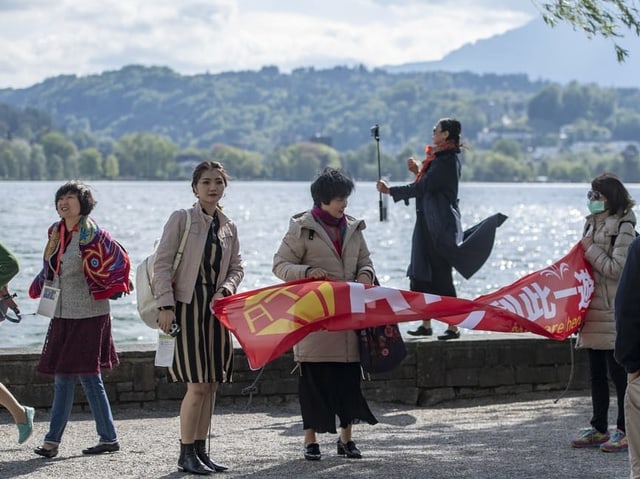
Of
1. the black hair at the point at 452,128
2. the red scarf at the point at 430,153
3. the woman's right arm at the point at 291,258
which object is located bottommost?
the woman's right arm at the point at 291,258

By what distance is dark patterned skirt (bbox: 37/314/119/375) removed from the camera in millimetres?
8305

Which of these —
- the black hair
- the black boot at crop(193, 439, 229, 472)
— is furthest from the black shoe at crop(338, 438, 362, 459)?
the black hair

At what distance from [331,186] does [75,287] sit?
1.79m

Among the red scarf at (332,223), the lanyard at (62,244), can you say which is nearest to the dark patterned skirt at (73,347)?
the lanyard at (62,244)

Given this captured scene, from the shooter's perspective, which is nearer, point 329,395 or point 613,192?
point 329,395

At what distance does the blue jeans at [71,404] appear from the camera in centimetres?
838

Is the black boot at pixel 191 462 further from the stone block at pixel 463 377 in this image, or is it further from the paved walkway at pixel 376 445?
the stone block at pixel 463 377

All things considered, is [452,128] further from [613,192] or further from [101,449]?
[101,449]

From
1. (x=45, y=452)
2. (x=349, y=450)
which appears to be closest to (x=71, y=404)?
(x=45, y=452)

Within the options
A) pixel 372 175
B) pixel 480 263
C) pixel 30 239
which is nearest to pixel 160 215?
pixel 30 239

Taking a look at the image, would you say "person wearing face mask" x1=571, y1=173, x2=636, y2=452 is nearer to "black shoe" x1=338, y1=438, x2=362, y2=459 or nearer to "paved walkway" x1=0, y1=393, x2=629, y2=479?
"paved walkway" x1=0, y1=393, x2=629, y2=479

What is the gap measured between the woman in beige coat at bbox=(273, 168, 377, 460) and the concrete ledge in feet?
8.20

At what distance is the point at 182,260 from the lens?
7.68 m

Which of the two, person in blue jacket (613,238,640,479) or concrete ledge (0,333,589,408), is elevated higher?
person in blue jacket (613,238,640,479)
